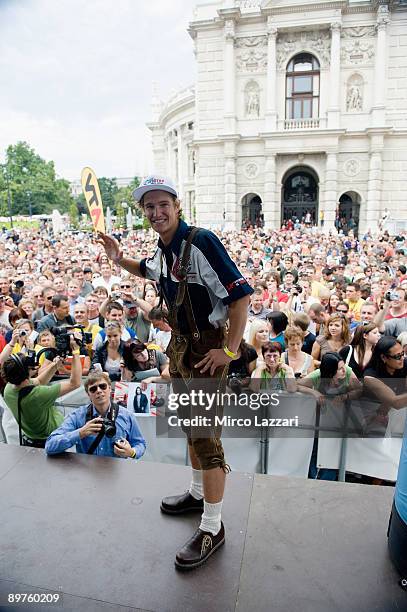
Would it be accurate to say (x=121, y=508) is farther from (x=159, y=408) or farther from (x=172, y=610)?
(x=159, y=408)

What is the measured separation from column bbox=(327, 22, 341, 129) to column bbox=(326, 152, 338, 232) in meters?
2.25

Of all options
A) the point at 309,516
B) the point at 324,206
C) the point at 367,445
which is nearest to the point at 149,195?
the point at 309,516

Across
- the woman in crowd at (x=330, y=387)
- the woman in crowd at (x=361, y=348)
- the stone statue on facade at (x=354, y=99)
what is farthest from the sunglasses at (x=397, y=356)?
the stone statue on facade at (x=354, y=99)

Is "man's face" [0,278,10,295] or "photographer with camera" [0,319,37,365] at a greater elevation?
"man's face" [0,278,10,295]

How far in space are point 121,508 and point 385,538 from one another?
1.54 metres

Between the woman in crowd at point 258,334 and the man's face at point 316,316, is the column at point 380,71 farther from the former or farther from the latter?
the woman in crowd at point 258,334

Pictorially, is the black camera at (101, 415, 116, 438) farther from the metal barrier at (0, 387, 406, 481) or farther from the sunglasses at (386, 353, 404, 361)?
the sunglasses at (386, 353, 404, 361)

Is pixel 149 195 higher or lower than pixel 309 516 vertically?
higher

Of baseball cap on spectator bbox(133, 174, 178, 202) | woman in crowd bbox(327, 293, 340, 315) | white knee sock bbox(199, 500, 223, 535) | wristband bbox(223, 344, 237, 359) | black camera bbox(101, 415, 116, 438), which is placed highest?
baseball cap on spectator bbox(133, 174, 178, 202)

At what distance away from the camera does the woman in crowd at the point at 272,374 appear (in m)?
4.14

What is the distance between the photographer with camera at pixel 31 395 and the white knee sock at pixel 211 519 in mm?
1737

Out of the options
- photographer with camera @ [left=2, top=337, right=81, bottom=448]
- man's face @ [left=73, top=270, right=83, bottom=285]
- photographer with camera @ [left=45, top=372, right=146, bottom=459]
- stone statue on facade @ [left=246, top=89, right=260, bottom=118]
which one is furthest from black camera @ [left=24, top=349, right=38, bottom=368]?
stone statue on facade @ [left=246, top=89, right=260, bottom=118]

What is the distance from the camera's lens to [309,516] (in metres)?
2.57

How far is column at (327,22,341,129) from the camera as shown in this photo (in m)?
27.8
